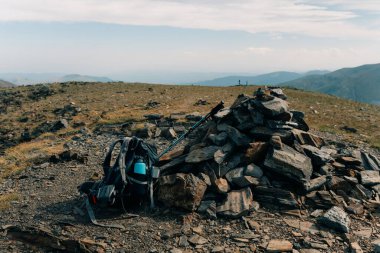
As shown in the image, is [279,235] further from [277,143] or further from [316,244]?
[277,143]

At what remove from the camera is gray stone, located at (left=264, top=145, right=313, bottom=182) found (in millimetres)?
14219

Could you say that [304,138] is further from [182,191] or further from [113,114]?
[113,114]

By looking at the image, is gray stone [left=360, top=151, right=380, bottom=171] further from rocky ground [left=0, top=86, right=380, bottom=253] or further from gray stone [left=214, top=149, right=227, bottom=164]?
gray stone [left=214, top=149, right=227, bottom=164]

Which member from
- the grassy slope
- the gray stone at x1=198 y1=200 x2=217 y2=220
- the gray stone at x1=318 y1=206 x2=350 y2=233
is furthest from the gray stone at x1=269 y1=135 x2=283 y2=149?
the grassy slope

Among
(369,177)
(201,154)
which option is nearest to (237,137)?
(201,154)

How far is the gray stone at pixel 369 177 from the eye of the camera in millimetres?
15398

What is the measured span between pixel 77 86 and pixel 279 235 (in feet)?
212

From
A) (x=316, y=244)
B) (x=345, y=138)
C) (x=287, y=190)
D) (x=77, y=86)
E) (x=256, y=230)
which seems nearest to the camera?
(x=316, y=244)

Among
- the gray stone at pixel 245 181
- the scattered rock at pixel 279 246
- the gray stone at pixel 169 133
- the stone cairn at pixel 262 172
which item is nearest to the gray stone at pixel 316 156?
the stone cairn at pixel 262 172

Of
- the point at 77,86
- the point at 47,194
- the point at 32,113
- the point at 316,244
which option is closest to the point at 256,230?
the point at 316,244

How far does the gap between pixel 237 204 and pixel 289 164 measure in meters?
2.87

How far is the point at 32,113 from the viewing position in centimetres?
4488

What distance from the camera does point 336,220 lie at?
12414 millimetres

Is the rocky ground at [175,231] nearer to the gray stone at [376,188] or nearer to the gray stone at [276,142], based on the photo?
the gray stone at [376,188]
